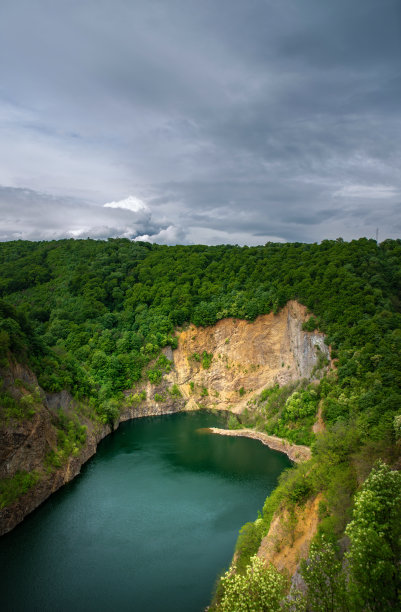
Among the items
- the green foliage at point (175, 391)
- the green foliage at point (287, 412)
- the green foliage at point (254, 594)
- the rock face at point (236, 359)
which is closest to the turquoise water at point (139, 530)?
the green foliage at point (287, 412)

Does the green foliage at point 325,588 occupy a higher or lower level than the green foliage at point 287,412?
higher

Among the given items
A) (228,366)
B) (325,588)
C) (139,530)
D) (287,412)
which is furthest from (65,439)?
(325,588)

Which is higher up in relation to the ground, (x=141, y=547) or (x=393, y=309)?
(x=393, y=309)

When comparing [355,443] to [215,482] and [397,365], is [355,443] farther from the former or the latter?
[215,482]

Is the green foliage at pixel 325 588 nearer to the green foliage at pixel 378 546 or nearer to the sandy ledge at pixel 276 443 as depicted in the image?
the green foliage at pixel 378 546

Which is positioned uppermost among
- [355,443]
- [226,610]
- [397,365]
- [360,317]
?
[360,317]

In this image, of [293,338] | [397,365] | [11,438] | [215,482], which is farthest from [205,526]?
[293,338]

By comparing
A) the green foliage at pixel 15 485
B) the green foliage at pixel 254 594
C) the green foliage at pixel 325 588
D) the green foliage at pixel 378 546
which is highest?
the green foliage at pixel 378 546
